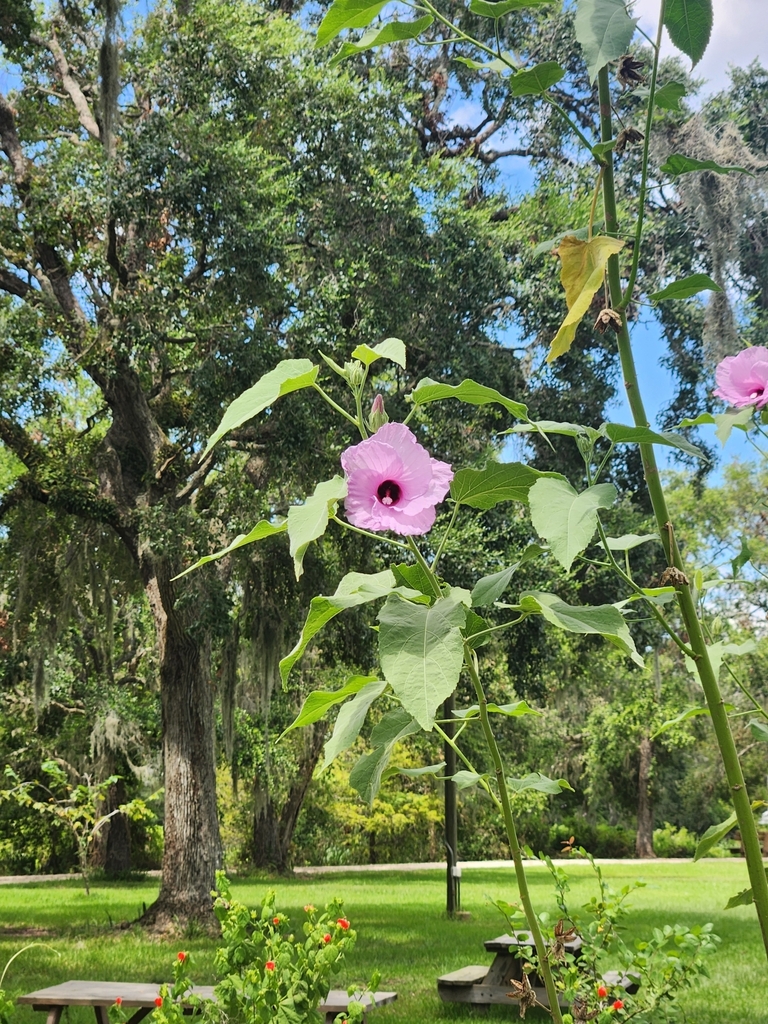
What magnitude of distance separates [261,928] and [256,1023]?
0.40m

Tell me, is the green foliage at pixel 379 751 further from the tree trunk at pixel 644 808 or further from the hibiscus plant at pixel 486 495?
the tree trunk at pixel 644 808

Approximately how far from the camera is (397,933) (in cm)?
760

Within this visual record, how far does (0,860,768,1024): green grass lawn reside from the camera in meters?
5.06

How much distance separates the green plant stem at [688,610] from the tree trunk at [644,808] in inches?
729

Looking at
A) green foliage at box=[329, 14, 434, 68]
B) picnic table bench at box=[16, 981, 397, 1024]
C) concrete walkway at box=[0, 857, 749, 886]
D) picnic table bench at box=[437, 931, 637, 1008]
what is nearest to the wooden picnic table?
picnic table bench at box=[437, 931, 637, 1008]


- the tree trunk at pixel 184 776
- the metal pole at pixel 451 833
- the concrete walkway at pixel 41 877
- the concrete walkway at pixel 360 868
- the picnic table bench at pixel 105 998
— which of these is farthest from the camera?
the concrete walkway at pixel 360 868

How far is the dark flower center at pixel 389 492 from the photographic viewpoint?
2.19 feet

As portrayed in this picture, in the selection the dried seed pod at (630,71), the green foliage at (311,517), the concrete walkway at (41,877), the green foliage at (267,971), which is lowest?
the concrete walkway at (41,877)

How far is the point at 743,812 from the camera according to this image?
2.02 feet

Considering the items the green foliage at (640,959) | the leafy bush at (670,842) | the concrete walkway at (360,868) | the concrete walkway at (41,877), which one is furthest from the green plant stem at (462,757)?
the leafy bush at (670,842)

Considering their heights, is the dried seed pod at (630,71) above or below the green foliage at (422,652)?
above

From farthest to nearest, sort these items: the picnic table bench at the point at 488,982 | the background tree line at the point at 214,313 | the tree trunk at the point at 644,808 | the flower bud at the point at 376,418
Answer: the tree trunk at the point at 644,808 < the background tree line at the point at 214,313 < the picnic table bench at the point at 488,982 < the flower bud at the point at 376,418

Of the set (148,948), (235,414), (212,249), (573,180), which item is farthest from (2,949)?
(573,180)

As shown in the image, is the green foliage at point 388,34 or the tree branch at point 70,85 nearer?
the green foliage at point 388,34
